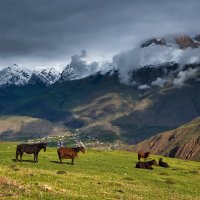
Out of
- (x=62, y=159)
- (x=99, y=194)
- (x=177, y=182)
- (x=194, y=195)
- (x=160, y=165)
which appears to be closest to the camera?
(x=99, y=194)

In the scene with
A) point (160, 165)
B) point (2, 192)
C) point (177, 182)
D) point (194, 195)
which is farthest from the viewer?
point (160, 165)

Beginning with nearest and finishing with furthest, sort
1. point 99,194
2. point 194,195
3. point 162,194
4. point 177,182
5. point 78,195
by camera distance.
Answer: point 78,195
point 99,194
point 162,194
point 194,195
point 177,182

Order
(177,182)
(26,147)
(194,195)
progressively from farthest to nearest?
(26,147) < (177,182) < (194,195)

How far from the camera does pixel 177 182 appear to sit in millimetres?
56094

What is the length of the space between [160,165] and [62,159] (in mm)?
20229

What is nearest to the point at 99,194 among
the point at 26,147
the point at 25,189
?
the point at 25,189

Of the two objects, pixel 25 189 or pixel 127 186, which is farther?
pixel 127 186

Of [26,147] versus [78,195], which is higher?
[26,147]

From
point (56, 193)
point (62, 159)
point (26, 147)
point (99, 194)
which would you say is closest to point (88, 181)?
point (99, 194)

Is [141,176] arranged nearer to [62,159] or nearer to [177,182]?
[177,182]

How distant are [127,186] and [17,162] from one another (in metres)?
20.1

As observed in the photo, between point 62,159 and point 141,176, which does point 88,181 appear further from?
point 62,159

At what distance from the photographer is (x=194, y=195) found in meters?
46.2

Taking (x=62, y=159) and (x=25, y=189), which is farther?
(x=62, y=159)
